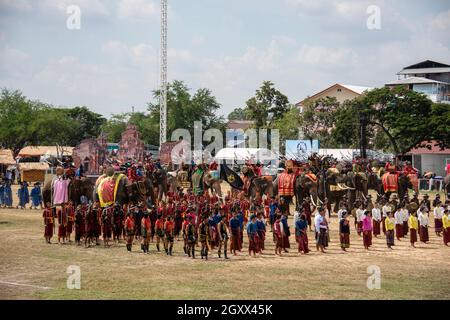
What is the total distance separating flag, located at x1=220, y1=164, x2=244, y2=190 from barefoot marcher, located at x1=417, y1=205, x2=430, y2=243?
1059cm

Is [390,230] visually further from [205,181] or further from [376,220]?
[205,181]

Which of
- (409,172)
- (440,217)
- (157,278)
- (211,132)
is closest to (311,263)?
(157,278)

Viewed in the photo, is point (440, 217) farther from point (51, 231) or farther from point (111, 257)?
point (51, 231)

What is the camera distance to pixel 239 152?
2392 inches

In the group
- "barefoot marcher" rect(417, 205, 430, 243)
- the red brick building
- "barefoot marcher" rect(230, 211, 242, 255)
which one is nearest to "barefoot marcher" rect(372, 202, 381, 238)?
"barefoot marcher" rect(417, 205, 430, 243)

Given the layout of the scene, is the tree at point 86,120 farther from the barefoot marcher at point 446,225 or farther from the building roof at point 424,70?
the barefoot marcher at point 446,225

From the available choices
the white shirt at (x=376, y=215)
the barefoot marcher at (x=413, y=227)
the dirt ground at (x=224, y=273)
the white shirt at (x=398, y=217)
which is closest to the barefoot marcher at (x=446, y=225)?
the dirt ground at (x=224, y=273)

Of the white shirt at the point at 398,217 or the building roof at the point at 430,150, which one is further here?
the building roof at the point at 430,150

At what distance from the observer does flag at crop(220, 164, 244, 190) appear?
31.9 metres

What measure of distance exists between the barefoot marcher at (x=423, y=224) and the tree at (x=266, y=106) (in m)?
44.4

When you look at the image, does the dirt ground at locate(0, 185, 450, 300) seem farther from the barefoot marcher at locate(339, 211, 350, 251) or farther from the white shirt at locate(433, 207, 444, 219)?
the white shirt at locate(433, 207, 444, 219)

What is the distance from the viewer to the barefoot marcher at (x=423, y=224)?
22406mm

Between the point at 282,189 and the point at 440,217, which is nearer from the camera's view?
the point at 440,217
